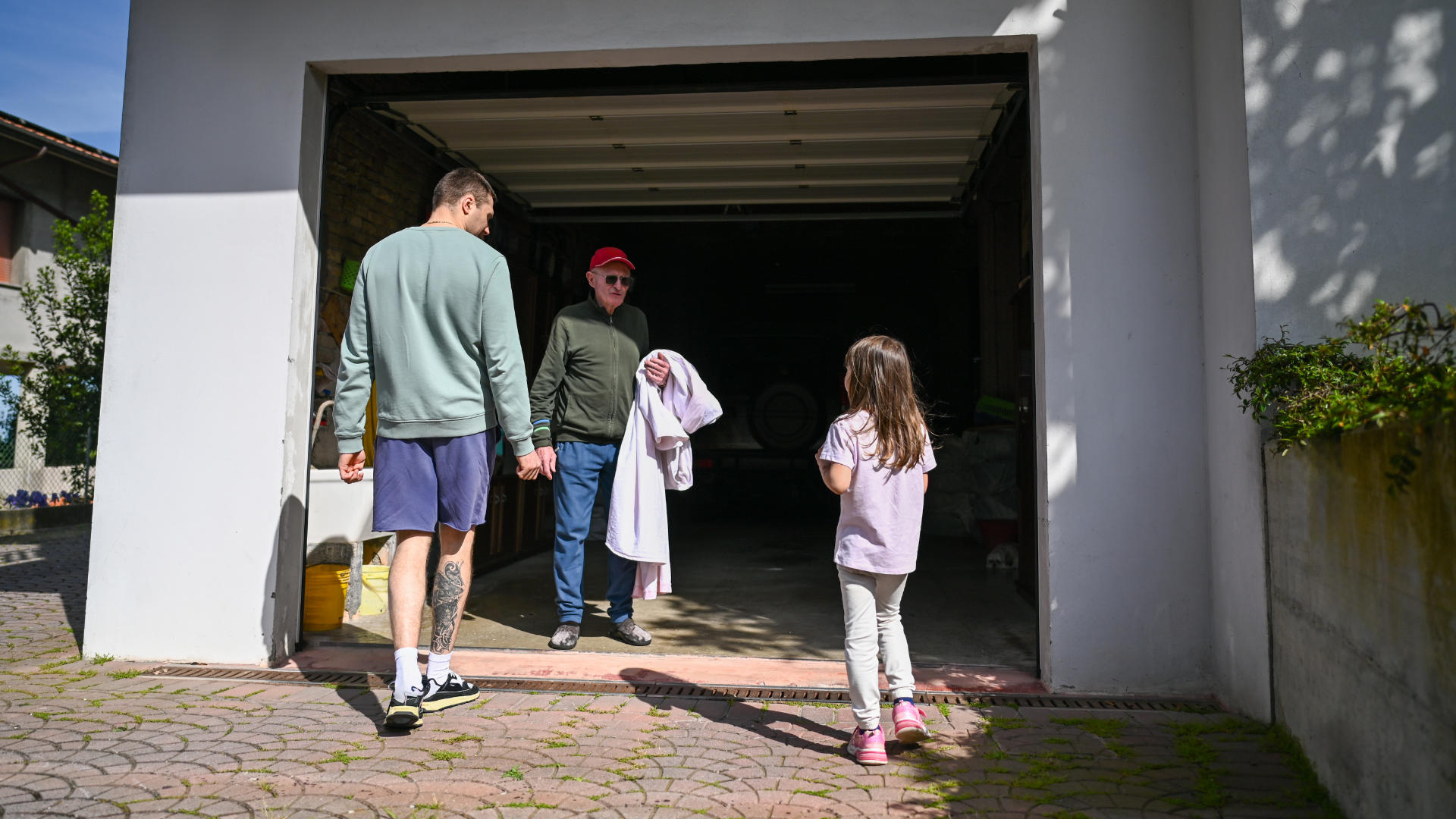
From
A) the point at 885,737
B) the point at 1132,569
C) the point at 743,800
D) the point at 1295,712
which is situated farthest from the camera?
the point at 1132,569

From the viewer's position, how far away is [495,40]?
13.7 feet

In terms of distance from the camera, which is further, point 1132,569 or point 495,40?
point 495,40

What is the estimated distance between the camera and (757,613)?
540 cm

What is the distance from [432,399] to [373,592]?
2.62 m

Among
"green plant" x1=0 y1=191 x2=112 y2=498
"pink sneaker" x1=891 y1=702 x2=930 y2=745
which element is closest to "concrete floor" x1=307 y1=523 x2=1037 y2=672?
"pink sneaker" x1=891 y1=702 x2=930 y2=745

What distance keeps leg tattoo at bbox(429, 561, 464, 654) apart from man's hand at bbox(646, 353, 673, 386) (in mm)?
1539

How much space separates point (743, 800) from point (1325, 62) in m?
3.14

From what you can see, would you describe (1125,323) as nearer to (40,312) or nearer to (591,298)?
(591,298)

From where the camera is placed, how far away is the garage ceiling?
527cm

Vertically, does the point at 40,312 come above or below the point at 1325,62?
above

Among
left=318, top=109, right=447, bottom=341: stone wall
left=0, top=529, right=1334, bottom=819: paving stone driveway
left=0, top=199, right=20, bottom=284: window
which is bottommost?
left=0, top=529, right=1334, bottom=819: paving stone driveway

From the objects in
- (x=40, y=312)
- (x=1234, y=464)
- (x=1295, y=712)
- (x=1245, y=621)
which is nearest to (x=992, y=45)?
(x=1234, y=464)

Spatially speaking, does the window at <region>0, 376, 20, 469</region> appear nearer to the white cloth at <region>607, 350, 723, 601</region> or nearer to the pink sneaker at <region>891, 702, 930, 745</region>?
the white cloth at <region>607, 350, 723, 601</region>

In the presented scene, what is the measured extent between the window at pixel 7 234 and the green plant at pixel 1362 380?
17.5m
